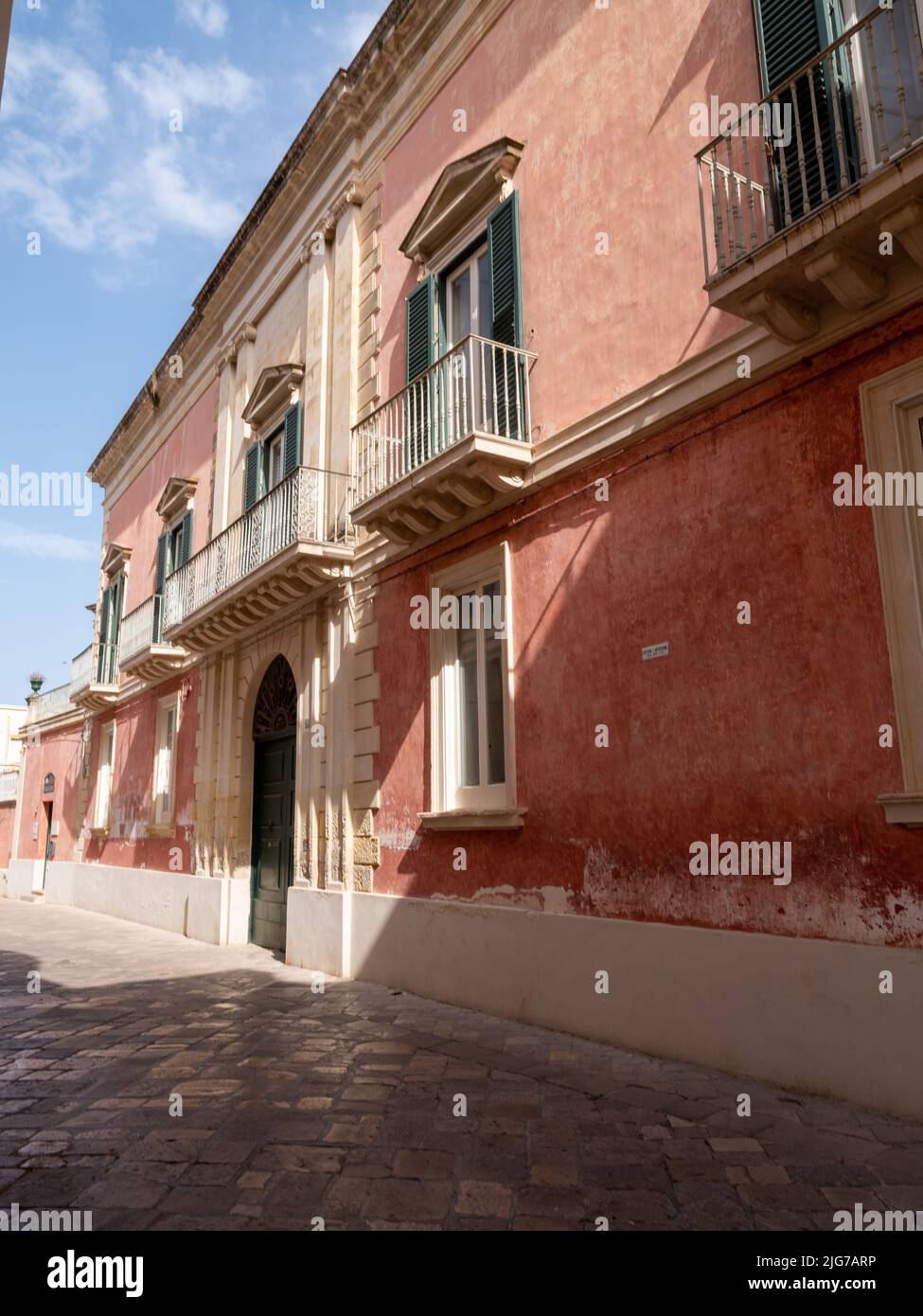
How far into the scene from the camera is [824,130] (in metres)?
4.84

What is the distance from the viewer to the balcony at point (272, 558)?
9.47 metres

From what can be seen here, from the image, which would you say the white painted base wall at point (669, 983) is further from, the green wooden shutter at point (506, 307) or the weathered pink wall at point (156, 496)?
the weathered pink wall at point (156, 496)

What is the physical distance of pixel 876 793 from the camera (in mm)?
4430

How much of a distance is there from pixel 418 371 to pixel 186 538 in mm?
7609

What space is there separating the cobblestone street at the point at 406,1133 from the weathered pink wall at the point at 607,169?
14.5 feet

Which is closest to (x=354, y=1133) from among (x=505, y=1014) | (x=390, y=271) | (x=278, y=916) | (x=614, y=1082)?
(x=614, y=1082)

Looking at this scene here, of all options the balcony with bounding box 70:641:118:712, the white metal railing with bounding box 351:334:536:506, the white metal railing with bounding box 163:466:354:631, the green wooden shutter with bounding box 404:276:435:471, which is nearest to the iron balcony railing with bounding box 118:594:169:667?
the balcony with bounding box 70:641:118:712

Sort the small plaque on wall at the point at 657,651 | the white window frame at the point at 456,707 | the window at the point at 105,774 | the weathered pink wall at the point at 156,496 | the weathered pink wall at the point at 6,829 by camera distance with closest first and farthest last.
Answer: the small plaque on wall at the point at 657,651, the white window frame at the point at 456,707, the weathered pink wall at the point at 156,496, the window at the point at 105,774, the weathered pink wall at the point at 6,829

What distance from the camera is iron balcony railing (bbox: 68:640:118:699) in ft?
59.3

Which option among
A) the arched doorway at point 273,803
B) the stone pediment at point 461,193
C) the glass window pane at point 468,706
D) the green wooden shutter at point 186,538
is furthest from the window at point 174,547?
the glass window pane at point 468,706

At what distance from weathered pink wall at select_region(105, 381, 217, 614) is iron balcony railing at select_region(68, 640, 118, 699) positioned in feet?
3.39

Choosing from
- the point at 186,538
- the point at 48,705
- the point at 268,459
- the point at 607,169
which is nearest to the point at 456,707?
the point at 607,169

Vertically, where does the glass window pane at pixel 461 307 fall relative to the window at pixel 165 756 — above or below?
above

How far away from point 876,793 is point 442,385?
495cm
